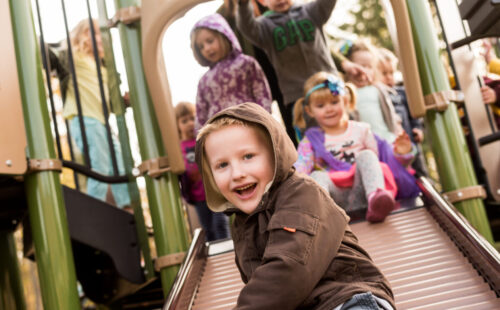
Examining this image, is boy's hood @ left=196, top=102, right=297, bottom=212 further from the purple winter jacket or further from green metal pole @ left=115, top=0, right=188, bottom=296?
the purple winter jacket

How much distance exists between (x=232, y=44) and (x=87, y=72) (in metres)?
1.37

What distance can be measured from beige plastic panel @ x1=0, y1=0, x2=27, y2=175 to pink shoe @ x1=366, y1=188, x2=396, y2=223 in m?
2.29

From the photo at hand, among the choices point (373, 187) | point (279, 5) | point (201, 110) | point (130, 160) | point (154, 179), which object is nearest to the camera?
point (373, 187)

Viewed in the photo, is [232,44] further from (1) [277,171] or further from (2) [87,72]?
(1) [277,171]

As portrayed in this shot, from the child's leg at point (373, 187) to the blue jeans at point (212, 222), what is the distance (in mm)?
1747

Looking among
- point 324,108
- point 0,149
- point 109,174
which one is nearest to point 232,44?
point 324,108

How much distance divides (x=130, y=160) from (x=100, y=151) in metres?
0.36

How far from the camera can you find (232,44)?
17.6 feet

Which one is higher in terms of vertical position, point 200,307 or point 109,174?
point 109,174

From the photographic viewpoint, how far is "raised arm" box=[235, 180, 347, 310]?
1663mm

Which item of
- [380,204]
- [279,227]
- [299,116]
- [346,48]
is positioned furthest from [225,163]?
[346,48]

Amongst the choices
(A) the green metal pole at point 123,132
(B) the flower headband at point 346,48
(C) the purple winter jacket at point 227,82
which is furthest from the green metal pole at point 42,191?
(B) the flower headband at point 346,48

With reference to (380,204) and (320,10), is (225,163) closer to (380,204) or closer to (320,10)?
(380,204)

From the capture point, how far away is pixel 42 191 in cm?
391
